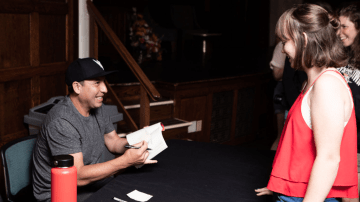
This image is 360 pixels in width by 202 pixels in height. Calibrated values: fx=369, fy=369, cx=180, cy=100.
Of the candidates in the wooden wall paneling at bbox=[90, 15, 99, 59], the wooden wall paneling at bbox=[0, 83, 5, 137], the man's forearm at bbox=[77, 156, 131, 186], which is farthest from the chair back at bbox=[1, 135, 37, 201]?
the wooden wall paneling at bbox=[90, 15, 99, 59]

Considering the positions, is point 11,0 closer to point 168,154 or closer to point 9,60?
point 9,60

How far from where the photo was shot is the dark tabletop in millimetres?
1519

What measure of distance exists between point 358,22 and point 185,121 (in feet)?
7.10

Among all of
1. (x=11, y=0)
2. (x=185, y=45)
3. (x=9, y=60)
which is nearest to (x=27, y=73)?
(x=9, y=60)

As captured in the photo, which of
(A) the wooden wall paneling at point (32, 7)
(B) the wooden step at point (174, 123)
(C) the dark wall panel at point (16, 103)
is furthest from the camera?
(B) the wooden step at point (174, 123)

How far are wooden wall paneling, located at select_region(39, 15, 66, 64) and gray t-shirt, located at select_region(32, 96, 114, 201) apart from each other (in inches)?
63.2

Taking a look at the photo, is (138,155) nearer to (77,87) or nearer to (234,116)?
(77,87)

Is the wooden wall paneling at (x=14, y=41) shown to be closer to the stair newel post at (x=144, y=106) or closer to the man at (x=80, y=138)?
the stair newel post at (x=144, y=106)

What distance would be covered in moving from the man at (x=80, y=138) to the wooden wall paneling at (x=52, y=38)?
62.2 inches

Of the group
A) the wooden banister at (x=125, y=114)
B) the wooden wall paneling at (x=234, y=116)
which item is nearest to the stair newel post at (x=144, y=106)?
the wooden banister at (x=125, y=114)

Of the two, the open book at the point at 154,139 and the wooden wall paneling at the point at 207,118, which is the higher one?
the open book at the point at 154,139

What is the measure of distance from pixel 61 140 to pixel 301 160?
113 cm

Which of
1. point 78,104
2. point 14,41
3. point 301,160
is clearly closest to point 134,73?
point 14,41

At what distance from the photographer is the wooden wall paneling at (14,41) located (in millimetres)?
2939
